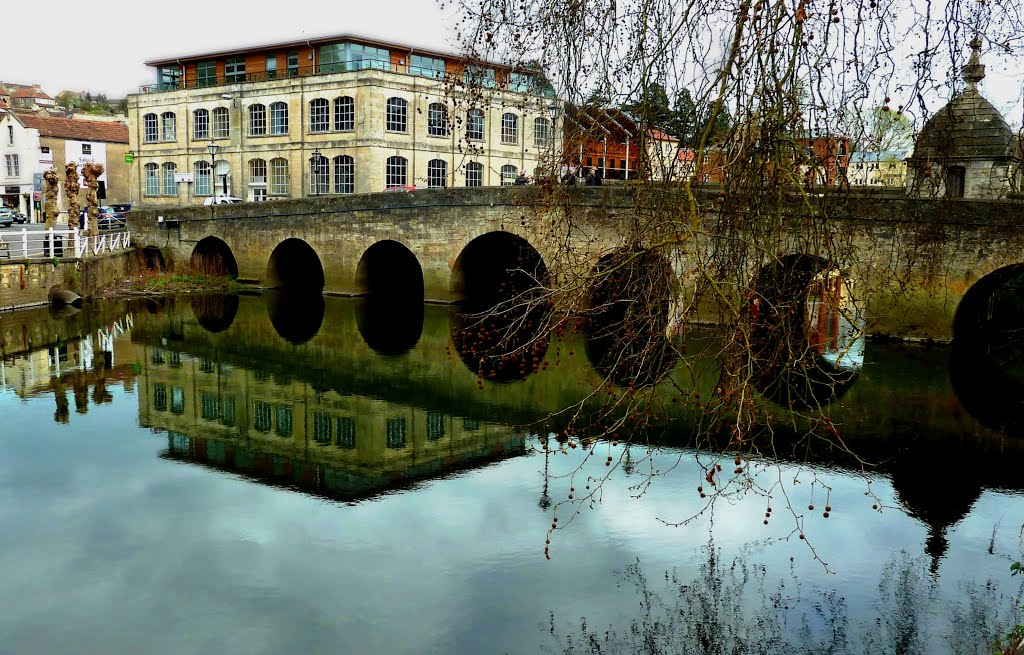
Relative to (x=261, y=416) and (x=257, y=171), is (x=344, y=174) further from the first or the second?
(x=261, y=416)

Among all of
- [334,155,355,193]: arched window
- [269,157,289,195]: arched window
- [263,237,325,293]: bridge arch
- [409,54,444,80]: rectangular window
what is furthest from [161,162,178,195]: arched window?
[263,237,325,293]: bridge arch

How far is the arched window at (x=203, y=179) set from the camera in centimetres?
4108

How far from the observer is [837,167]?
164 inches

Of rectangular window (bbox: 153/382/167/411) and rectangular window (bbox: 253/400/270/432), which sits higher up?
rectangular window (bbox: 153/382/167/411)

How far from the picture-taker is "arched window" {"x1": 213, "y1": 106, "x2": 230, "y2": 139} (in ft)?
132

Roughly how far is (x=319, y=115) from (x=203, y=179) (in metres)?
7.28

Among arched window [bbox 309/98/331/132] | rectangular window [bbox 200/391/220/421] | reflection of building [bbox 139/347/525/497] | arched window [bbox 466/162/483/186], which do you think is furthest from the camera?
arched window [bbox 466/162/483/186]

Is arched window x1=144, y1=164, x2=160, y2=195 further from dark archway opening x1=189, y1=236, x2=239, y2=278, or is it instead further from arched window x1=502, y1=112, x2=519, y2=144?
arched window x1=502, y1=112, x2=519, y2=144

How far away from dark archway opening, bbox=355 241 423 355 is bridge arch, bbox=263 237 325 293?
80.0 inches

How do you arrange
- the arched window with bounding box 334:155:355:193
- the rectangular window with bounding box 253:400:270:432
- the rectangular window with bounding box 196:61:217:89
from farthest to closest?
the rectangular window with bounding box 196:61:217:89, the arched window with bounding box 334:155:355:193, the rectangular window with bounding box 253:400:270:432

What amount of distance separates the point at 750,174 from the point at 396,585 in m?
5.20

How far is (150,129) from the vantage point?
42.6 metres

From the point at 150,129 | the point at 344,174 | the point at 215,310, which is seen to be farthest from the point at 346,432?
the point at 150,129

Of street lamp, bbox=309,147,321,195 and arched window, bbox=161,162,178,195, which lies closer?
street lamp, bbox=309,147,321,195
